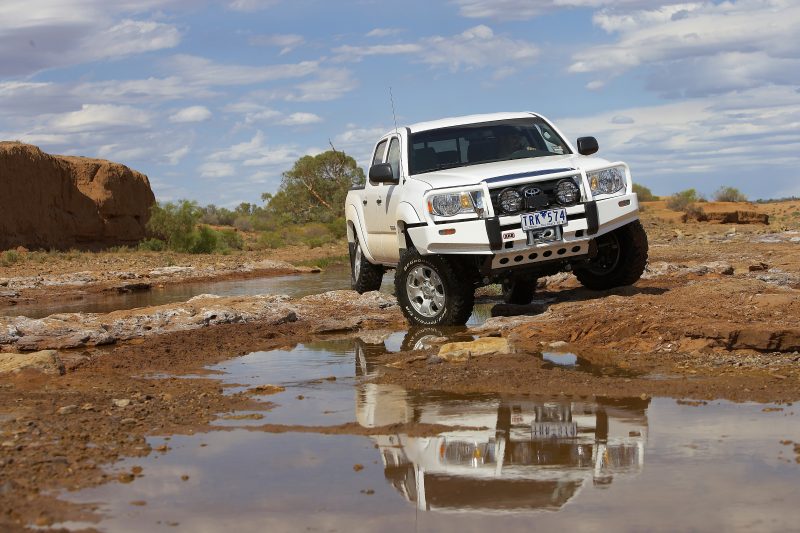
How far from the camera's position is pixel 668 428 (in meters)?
6.30

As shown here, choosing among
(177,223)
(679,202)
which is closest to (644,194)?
(679,202)

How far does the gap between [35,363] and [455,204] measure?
4095 millimetres

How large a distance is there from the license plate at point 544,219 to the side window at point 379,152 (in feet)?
9.01

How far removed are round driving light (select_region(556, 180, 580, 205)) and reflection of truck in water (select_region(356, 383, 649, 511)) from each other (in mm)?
3916

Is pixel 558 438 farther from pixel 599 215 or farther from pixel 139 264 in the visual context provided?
pixel 139 264

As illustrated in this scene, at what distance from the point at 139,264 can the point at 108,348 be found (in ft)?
63.6

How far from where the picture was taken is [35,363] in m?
9.52

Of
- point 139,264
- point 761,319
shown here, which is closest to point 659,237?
point 139,264

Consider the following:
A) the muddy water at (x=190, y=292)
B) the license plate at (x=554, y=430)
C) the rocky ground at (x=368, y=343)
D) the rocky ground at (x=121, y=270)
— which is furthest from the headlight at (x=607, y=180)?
the rocky ground at (x=121, y=270)

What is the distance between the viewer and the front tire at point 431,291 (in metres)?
11.2

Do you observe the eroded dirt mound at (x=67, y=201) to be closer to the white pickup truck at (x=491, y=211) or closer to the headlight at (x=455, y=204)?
the white pickup truck at (x=491, y=211)

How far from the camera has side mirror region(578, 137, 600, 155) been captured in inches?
466

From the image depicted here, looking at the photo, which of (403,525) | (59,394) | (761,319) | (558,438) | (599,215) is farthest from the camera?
(599,215)

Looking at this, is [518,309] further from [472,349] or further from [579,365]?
[579,365]
